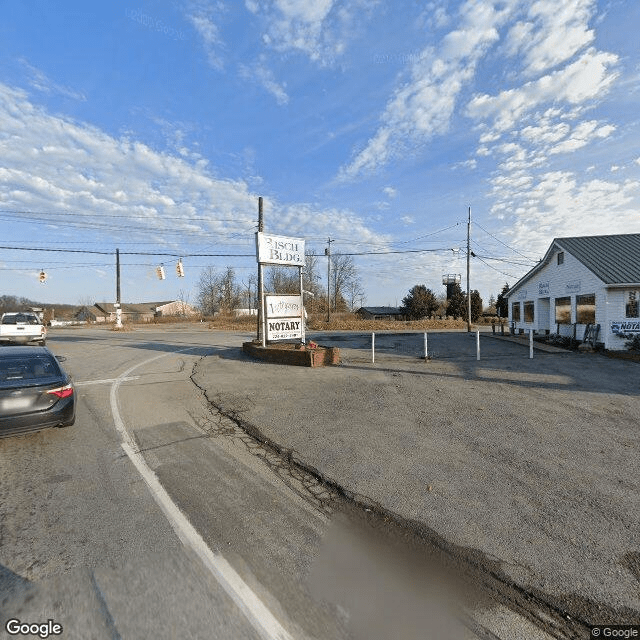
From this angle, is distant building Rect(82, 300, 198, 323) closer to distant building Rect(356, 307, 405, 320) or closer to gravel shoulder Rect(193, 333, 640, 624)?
distant building Rect(356, 307, 405, 320)

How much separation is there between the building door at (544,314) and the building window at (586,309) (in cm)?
349

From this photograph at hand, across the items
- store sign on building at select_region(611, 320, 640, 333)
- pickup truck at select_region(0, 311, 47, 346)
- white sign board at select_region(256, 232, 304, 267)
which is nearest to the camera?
white sign board at select_region(256, 232, 304, 267)

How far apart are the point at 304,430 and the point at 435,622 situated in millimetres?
3726

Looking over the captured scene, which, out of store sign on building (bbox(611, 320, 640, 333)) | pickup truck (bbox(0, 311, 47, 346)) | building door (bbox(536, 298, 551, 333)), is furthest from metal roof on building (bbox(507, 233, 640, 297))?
pickup truck (bbox(0, 311, 47, 346))

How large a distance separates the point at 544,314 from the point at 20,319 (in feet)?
96.4

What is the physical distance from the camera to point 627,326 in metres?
16.4

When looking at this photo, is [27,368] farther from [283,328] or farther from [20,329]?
[20,329]

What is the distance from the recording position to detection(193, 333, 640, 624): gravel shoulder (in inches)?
111

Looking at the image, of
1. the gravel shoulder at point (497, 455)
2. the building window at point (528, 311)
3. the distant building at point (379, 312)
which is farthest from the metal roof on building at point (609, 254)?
the distant building at point (379, 312)

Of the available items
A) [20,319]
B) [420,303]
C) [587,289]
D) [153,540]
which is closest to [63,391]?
[153,540]

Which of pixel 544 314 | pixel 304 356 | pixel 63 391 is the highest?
pixel 544 314

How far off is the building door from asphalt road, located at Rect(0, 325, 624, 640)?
21.9m

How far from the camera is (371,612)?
2.34 metres

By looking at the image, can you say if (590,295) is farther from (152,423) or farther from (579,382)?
(152,423)
